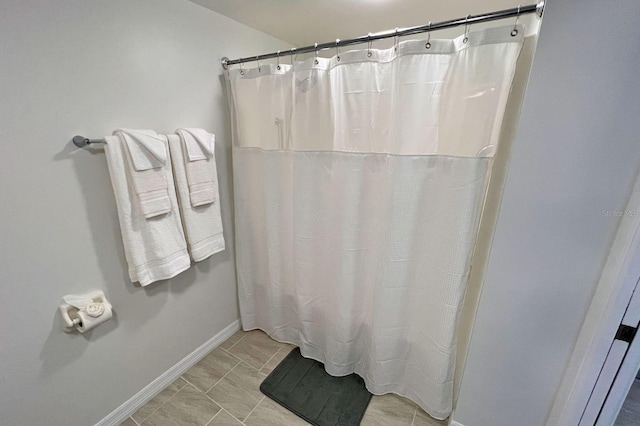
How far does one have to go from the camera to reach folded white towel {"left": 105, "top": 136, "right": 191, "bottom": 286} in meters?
1.07

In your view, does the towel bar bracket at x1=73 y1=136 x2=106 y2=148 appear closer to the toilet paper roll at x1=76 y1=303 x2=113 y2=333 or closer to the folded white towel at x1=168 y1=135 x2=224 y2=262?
the folded white towel at x1=168 y1=135 x2=224 y2=262

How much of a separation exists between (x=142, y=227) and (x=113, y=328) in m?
0.57

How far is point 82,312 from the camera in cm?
106

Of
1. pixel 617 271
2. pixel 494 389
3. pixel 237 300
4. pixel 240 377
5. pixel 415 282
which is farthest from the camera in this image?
pixel 237 300

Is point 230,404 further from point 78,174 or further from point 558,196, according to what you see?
point 558,196

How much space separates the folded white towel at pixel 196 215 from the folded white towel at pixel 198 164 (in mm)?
13

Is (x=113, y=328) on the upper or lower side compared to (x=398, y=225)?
lower

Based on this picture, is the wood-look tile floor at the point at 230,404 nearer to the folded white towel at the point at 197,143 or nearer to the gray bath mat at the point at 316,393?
the gray bath mat at the point at 316,393

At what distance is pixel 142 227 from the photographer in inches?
46.7

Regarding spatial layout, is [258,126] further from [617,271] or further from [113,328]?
[617,271]

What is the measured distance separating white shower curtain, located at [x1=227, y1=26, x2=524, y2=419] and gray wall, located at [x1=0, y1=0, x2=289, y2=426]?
0.36 metres

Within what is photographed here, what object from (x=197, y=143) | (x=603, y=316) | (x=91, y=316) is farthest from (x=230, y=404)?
(x=603, y=316)

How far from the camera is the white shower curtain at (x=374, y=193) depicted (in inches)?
38.9

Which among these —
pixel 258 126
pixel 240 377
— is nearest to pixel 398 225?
pixel 258 126
